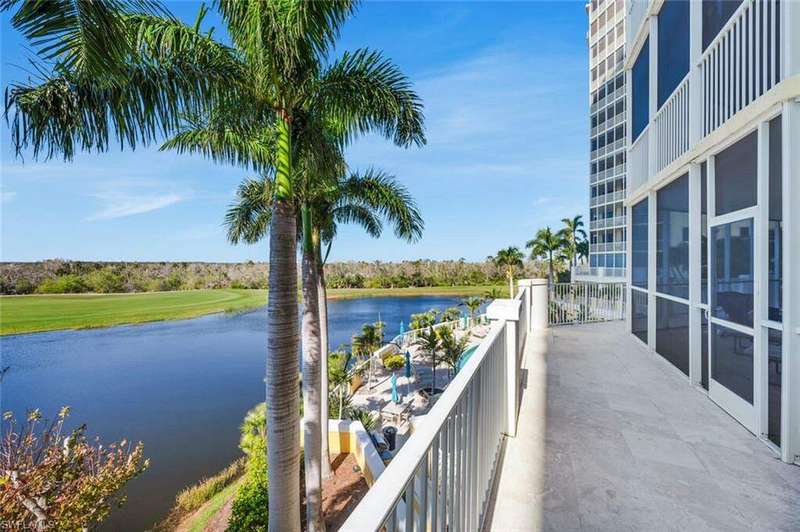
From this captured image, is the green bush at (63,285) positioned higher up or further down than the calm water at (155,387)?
higher up

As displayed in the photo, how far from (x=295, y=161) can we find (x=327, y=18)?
2.00 metres

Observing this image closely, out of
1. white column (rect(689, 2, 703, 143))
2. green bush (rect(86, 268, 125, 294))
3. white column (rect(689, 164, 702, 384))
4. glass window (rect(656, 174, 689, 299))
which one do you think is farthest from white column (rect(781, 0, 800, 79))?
green bush (rect(86, 268, 125, 294))

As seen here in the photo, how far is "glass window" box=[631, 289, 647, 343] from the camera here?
650 centimetres

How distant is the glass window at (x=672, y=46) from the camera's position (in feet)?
15.8

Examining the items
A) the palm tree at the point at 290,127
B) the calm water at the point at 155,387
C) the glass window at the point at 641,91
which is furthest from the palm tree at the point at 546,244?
the palm tree at the point at 290,127

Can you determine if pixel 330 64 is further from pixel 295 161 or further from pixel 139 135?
pixel 139 135

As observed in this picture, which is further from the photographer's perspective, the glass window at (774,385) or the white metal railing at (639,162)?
the white metal railing at (639,162)

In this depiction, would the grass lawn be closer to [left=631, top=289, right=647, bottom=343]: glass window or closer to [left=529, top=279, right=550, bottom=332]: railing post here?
[left=631, top=289, right=647, bottom=343]: glass window

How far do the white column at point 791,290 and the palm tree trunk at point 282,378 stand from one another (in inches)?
190

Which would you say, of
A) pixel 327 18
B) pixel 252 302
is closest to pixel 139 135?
pixel 327 18

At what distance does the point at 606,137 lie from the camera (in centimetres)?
3000

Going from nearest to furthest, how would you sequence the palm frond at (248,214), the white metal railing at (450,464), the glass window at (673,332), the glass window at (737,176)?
the white metal railing at (450,464) < the glass window at (737,176) < the glass window at (673,332) < the palm frond at (248,214)

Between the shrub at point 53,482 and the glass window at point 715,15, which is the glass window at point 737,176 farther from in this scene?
the shrub at point 53,482

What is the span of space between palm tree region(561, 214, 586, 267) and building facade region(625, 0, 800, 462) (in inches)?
1100
